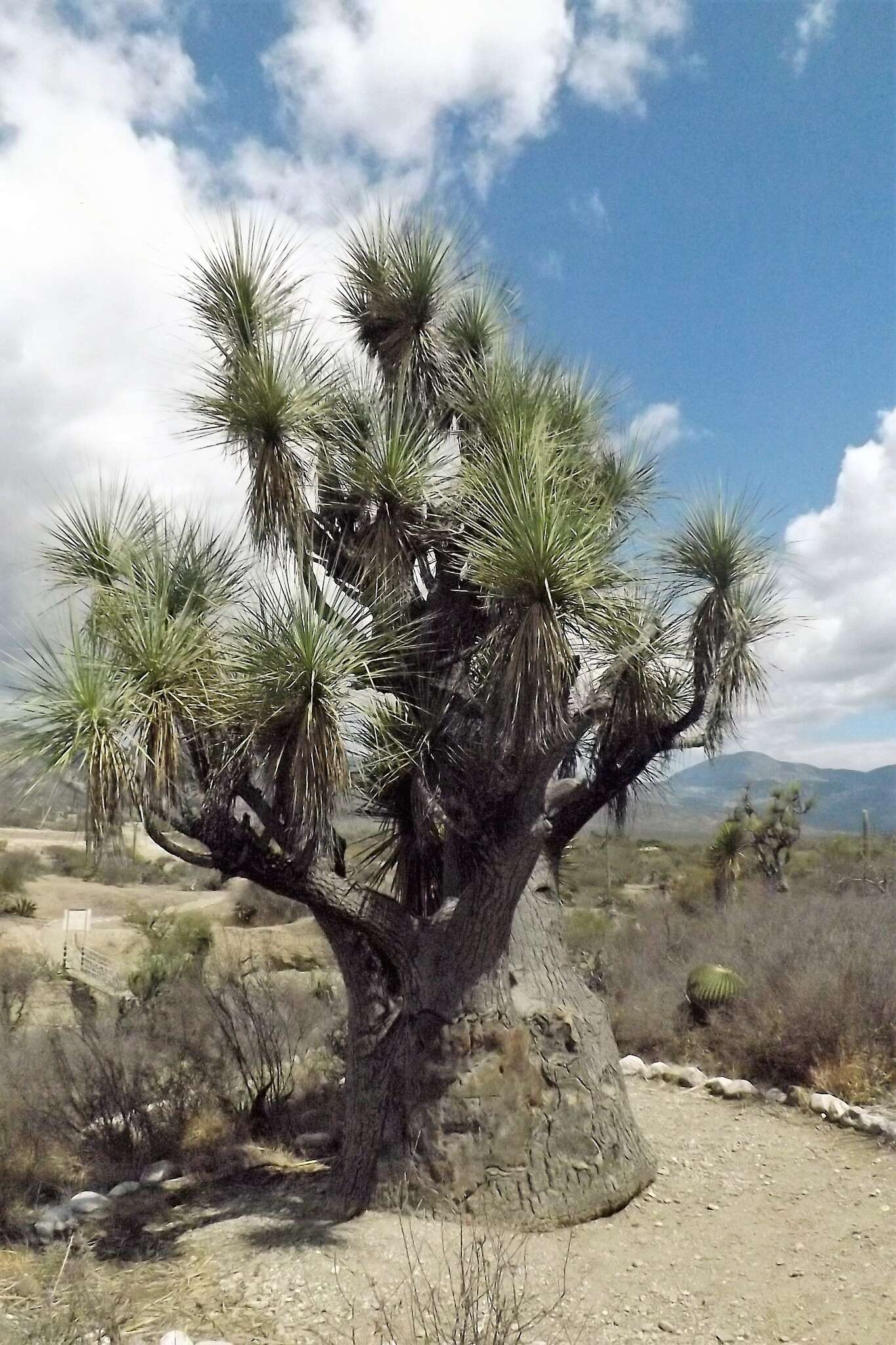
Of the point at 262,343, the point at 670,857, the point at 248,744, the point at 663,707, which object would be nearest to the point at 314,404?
the point at 262,343

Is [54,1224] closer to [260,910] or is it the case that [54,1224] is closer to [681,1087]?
[681,1087]

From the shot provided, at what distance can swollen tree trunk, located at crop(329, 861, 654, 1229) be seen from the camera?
5195 millimetres

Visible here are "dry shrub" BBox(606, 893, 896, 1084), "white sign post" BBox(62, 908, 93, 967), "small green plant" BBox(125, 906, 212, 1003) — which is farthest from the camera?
"white sign post" BBox(62, 908, 93, 967)

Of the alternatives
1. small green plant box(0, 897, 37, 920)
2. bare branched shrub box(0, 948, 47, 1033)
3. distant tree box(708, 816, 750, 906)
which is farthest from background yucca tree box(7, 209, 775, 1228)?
small green plant box(0, 897, 37, 920)

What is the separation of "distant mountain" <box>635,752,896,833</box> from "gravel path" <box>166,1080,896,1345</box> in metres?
2.26

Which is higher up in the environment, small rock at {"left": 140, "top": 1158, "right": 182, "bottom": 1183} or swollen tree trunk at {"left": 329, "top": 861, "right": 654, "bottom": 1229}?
swollen tree trunk at {"left": 329, "top": 861, "right": 654, "bottom": 1229}

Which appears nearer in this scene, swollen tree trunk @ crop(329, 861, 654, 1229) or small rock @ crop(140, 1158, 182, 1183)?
swollen tree trunk @ crop(329, 861, 654, 1229)

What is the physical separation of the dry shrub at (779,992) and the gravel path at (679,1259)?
1.49 meters

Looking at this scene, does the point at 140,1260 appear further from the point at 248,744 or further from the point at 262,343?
the point at 262,343

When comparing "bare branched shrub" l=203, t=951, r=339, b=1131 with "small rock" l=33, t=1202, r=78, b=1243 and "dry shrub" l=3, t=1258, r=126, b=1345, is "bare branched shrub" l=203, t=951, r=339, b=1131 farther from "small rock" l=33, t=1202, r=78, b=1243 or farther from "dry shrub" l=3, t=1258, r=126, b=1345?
"dry shrub" l=3, t=1258, r=126, b=1345

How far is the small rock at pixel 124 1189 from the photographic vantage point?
6077 millimetres

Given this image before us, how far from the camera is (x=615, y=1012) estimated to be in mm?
9781

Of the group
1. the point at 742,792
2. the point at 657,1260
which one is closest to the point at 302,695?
the point at 657,1260

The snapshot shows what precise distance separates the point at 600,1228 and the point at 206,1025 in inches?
151
